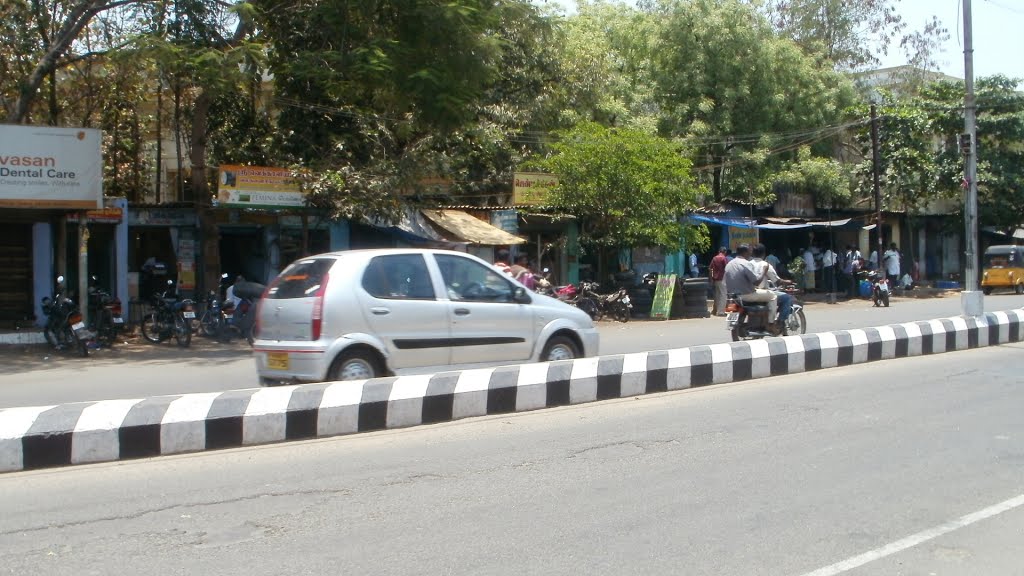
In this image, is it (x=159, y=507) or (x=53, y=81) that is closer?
(x=159, y=507)

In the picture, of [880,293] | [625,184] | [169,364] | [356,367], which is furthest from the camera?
[880,293]

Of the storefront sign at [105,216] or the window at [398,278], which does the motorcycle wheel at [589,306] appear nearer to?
the storefront sign at [105,216]

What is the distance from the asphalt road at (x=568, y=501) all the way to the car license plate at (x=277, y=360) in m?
1.48

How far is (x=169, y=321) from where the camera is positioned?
56.7ft

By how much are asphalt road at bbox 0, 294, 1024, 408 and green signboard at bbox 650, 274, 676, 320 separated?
2.07 ft

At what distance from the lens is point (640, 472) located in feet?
22.3

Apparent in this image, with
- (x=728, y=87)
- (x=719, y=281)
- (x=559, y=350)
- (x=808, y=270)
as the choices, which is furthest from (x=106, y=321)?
(x=728, y=87)

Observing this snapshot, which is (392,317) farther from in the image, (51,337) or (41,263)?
(41,263)

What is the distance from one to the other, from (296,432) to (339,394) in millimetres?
502

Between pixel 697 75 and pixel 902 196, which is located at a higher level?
pixel 697 75

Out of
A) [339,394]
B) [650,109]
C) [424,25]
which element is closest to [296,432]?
[339,394]

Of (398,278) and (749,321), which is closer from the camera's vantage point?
(398,278)

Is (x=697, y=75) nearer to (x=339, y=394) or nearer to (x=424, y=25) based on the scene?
(x=424, y=25)

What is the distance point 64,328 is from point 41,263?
3662 mm
